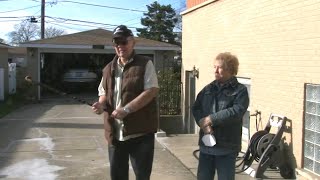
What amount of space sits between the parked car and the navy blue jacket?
2497 centimetres

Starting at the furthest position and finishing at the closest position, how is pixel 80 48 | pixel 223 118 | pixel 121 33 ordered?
pixel 80 48 < pixel 121 33 < pixel 223 118

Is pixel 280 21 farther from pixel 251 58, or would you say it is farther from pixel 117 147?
pixel 117 147

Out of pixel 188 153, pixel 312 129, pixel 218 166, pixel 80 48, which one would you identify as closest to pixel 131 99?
A: pixel 218 166

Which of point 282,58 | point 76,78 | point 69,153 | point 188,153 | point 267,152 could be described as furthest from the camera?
point 76,78

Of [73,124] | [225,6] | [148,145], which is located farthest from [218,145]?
[73,124]

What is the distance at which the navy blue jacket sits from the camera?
4.40 meters

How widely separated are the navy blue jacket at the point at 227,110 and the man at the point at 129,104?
489 mm

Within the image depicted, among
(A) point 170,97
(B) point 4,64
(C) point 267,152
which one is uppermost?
(B) point 4,64

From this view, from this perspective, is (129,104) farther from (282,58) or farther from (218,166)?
(282,58)

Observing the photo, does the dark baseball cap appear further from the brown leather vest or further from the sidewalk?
the sidewalk

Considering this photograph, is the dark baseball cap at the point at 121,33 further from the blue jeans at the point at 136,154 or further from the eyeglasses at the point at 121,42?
the blue jeans at the point at 136,154

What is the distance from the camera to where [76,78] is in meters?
29.0

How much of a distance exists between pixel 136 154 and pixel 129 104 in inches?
19.9

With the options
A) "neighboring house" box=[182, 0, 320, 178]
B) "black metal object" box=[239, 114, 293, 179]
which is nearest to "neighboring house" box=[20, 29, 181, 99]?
"neighboring house" box=[182, 0, 320, 178]
